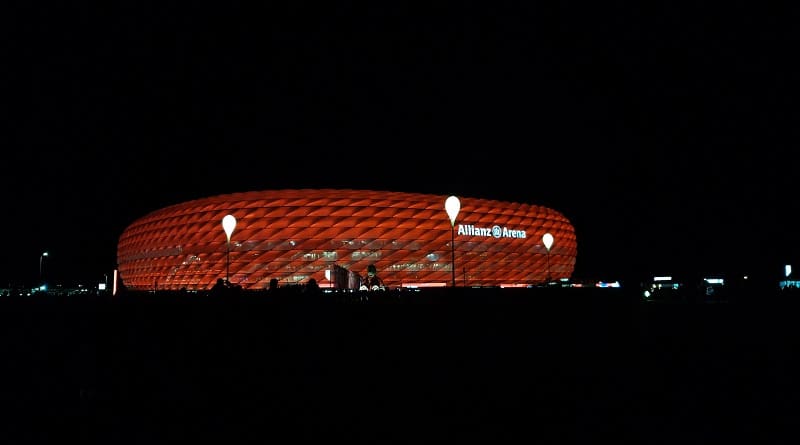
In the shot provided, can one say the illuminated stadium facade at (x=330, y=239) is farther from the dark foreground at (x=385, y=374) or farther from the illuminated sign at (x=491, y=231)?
the dark foreground at (x=385, y=374)

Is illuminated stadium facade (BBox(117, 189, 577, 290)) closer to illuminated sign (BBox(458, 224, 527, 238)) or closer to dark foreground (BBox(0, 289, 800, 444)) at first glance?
illuminated sign (BBox(458, 224, 527, 238))

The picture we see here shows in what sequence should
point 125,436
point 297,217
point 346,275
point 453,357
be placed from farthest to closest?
1. point 297,217
2. point 346,275
3. point 453,357
4. point 125,436

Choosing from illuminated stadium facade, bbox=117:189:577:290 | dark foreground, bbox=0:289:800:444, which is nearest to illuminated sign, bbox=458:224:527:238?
illuminated stadium facade, bbox=117:189:577:290

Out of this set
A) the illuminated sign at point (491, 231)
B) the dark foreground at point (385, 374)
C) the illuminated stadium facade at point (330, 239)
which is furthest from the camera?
the illuminated sign at point (491, 231)

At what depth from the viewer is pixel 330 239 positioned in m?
46.8

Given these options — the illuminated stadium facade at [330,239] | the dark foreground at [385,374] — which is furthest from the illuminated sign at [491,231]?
the dark foreground at [385,374]

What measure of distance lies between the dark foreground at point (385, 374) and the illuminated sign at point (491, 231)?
38.2 metres

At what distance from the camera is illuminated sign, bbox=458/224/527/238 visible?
162 feet

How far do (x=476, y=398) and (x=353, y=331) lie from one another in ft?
A: 14.0

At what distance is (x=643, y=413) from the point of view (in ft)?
14.7

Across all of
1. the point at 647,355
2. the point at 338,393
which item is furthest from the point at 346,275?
the point at 338,393

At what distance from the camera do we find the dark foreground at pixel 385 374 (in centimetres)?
407

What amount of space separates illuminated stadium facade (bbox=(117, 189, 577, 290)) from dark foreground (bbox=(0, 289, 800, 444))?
34.8 m

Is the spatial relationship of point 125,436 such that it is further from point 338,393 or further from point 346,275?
point 346,275
